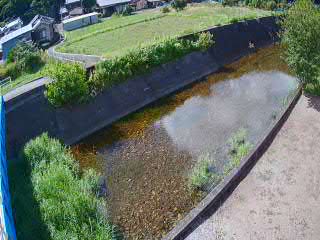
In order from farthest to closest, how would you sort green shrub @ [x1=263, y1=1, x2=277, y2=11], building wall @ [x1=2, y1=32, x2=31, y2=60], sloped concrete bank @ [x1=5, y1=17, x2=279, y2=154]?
green shrub @ [x1=263, y1=1, x2=277, y2=11]
building wall @ [x1=2, y1=32, x2=31, y2=60]
sloped concrete bank @ [x1=5, y1=17, x2=279, y2=154]

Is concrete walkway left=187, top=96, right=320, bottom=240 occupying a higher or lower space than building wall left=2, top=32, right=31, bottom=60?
lower

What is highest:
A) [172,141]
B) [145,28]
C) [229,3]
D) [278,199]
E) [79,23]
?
[145,28]

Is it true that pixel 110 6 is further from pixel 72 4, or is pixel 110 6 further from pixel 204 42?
pixel 204 42

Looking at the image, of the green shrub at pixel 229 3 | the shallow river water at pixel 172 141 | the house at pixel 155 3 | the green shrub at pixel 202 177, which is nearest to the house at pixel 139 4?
the house at pixel 155 3

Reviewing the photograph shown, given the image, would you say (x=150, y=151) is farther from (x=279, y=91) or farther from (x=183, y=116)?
(x=279, y=91)

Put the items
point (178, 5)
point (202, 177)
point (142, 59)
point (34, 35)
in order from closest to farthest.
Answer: point (202, 177), point (142, 59), point (34, 35), point (178, 5)

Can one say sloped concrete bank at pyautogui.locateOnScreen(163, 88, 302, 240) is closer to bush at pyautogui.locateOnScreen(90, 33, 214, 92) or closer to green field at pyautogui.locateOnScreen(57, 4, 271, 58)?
bush at pyautogui.locateOnScreen(90, 33, 214, 92)

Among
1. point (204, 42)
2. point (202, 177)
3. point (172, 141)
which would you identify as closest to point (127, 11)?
point (204, 42)

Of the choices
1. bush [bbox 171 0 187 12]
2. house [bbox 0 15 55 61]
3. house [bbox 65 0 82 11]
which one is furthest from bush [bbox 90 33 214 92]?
house [bbox 65 0 82 11]
